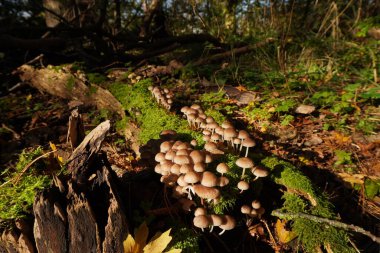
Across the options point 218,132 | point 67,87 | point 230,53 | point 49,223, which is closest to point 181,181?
point 218,132

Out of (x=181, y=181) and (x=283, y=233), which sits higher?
(x=181, y=181)

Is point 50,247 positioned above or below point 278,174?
above

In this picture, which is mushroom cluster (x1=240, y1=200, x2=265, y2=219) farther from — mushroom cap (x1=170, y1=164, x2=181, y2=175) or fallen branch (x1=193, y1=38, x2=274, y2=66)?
fallen branch (x1=193, y1=38, x2=274, y2=66)

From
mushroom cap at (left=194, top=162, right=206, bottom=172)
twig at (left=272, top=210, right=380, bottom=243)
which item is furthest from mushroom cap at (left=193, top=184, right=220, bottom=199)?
twig at (left=272, top=210, right=380, bottom=243)

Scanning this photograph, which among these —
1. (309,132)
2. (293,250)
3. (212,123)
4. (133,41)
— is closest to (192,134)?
(212,123)

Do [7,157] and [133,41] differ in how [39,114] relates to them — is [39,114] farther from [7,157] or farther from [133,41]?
[133,41]

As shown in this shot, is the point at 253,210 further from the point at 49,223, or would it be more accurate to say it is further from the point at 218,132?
the point at 49,223
